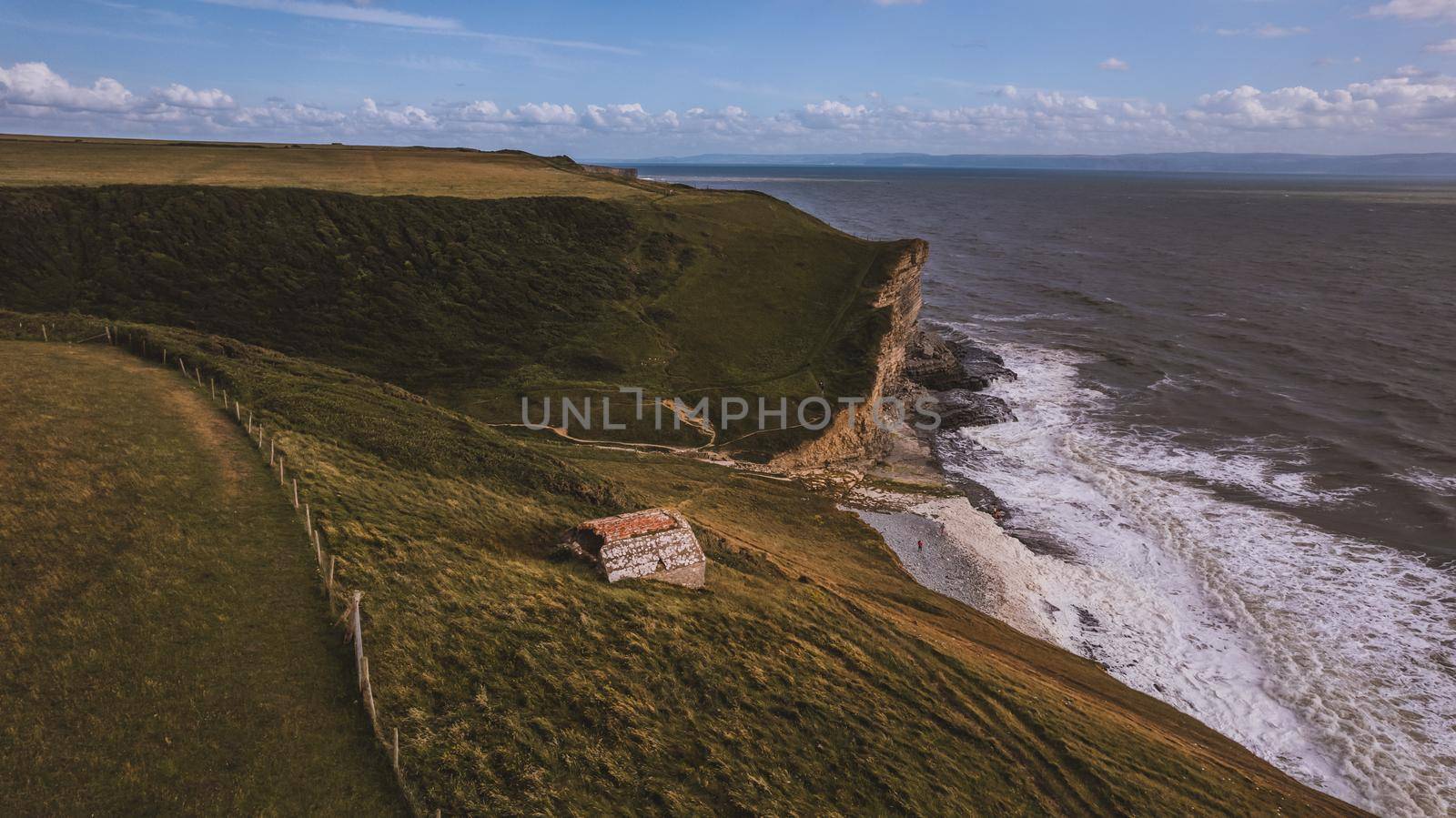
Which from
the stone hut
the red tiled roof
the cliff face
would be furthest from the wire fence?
the cliff face

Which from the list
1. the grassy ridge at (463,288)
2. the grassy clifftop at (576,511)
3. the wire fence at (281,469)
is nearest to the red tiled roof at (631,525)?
the grassy clifftop at (576,511)

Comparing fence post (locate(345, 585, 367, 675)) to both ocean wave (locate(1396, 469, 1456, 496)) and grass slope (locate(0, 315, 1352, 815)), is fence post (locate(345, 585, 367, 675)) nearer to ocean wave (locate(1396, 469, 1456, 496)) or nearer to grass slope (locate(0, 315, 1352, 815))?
grass slope (locate(0, 315, 1352, 815))

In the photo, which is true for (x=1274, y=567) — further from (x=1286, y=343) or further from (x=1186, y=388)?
(x=1286, y=343)

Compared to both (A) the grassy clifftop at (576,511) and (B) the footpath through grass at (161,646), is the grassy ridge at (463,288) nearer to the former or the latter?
(A) the grassy clifftop at (576,511)

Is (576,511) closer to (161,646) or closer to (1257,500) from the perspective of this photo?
(161,646)

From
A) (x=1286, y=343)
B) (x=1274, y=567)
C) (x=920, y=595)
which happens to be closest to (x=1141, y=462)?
(x=1274, y=567)

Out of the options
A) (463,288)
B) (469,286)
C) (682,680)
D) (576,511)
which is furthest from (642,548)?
(469,286)
